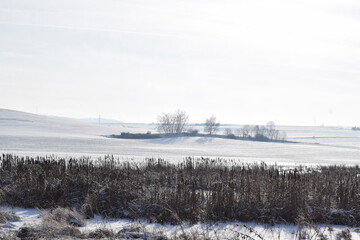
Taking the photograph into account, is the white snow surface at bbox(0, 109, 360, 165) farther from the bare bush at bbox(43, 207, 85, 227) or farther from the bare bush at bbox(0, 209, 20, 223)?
the bare bush at bbox(43, 207, 85, 227)

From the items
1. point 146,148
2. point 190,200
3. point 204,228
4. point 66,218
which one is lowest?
point 146,148

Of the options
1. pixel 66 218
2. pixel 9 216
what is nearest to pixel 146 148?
pixel 9 216

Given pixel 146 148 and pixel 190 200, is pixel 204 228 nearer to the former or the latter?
pixel 190 200

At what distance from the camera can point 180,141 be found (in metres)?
76.7

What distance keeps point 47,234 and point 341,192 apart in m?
6.93

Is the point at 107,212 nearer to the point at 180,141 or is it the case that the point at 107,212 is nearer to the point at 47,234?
the point at 47,234

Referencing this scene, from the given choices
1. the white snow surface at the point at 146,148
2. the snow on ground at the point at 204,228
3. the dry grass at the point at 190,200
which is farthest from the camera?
the white snow surface at the point at 146,148

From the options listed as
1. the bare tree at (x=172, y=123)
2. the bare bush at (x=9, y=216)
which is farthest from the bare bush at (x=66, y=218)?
the bare tree at (x=172, y=123)

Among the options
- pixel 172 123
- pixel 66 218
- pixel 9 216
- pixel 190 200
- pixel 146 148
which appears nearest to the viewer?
pixel 66 218

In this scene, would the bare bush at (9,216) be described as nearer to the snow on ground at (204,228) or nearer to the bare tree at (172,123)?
the snow on ground at (204,228)

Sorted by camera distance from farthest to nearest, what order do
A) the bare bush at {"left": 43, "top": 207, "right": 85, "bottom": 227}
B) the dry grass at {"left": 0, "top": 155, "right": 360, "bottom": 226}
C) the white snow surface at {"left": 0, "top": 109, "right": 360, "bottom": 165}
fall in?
the white snow surface at {"left": 0, "top": 109, "right": 360, "bottom": 165}
the dry grass at {"left": 0, "top": 155, "right": 360, "bottom": 226}
the bare bush at {"left": 43, "top": 207, "right": 85, "bottom": 227}

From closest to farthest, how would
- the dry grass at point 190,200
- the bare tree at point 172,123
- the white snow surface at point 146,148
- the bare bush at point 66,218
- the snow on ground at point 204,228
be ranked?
the snow on ground at point 204,228 < the bare bush at point 66,218 < the dry grass at point 190,200 < the white snow surface at point 146,148 < the bare tree at point 172,123

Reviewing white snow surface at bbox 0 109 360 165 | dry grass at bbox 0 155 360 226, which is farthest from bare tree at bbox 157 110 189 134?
dry grass at bbox 0 155 360 226

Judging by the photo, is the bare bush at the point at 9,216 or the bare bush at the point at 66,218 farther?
the bare bush at the point at 9,216
